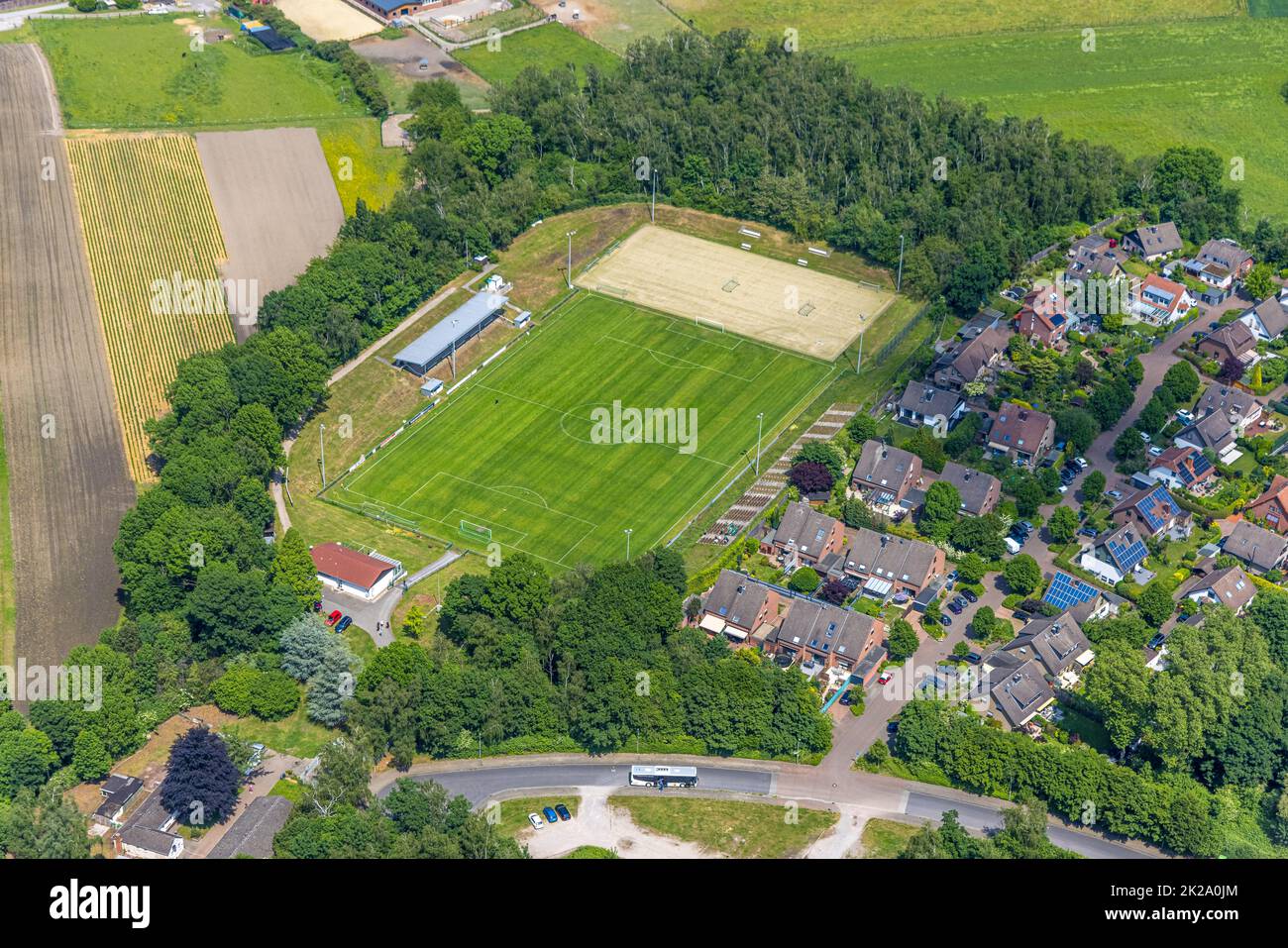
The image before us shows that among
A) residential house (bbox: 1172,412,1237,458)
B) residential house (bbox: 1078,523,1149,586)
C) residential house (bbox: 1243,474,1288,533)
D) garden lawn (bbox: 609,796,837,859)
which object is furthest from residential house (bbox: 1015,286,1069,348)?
garden lawn (bbox: 609,796,837,859)

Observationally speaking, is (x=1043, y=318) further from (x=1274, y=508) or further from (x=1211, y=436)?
(x=1274, y=508)

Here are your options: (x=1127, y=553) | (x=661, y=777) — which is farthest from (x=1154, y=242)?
(x=661, y=777)

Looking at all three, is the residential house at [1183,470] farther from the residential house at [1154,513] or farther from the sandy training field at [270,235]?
the sandy training field at [270,235]

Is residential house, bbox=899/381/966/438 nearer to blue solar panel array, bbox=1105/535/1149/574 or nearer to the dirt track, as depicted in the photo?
blue solar panel array, bbox=1105/535/1149/574

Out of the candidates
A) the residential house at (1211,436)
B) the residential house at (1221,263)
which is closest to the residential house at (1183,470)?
the residential house at (1211,436)

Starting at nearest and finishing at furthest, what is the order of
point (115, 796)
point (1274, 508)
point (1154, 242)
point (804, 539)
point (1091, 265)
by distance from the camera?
1. point (115, 796)
2. point (804, 539)
3. point (1274, 508)
4. point (1091, 265)
5. point (1154, 242)

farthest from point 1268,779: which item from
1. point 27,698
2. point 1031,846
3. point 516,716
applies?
point 27,698
